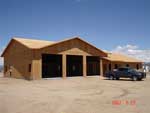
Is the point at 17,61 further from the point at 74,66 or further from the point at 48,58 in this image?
the point at 74,66

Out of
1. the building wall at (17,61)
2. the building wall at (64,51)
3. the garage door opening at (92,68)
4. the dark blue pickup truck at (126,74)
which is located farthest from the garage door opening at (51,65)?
Answer: the dark blue pickup truck at (126,74)

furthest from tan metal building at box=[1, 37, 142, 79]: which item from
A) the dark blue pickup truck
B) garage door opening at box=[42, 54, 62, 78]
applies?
the dark blue pickup truck

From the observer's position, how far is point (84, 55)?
40375 mm

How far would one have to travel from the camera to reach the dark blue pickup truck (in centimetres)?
3444

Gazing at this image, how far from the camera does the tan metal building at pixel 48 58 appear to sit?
113 ft

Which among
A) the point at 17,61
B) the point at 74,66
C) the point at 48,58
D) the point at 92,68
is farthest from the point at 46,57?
the point at 92,68

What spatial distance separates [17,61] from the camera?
39.0 meters

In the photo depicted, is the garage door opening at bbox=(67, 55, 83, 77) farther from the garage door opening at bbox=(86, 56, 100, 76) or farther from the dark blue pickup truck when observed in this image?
the dark blue pickup truck

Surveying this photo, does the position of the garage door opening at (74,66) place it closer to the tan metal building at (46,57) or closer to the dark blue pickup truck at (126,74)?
the tan metal building at (46,57)

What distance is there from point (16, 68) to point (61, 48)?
7909 mm

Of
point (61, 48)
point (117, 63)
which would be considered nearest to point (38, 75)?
point (61, 48)

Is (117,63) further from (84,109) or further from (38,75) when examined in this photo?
(84,109)

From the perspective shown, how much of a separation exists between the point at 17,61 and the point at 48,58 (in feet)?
20.3

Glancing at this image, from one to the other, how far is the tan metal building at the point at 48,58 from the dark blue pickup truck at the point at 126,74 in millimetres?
4761
